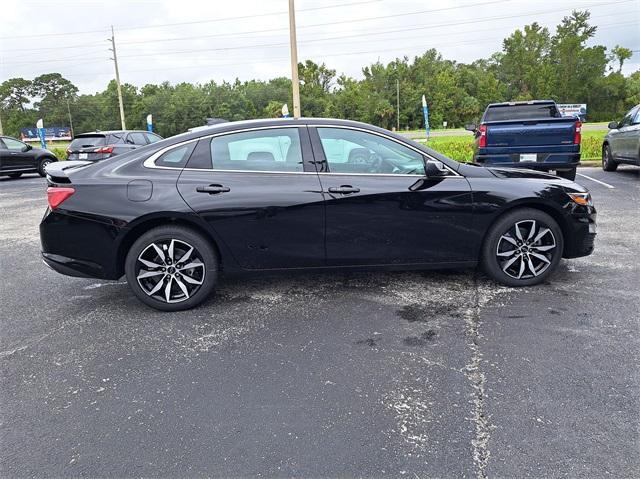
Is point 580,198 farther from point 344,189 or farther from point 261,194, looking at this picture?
point 261,194

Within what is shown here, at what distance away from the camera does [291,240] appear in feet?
13.6

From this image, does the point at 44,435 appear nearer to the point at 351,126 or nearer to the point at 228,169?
the point at 228,169

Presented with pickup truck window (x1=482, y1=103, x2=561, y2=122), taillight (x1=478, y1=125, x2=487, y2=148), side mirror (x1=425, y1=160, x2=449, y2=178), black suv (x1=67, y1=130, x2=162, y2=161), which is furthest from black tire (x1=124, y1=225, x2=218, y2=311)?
black suv (x1=67, y1=130, x2=162, y2=161)

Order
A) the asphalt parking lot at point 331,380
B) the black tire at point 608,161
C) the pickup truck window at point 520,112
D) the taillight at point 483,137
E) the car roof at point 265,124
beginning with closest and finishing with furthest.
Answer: the asphalt parking lot at point 331,380 → the car roof at point 265,124 → the taillight at point 483,137 → the pickup truck window at point 520,112 → the black tire at point 608,161

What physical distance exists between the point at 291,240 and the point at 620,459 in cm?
266

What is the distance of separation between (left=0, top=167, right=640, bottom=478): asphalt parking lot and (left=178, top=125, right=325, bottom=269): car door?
492 mm

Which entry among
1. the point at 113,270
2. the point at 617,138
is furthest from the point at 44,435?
the point at 617,138

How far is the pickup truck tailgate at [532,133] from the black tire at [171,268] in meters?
6.79

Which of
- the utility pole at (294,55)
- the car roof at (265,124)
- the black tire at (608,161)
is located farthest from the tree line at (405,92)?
the car roof at (265,124)

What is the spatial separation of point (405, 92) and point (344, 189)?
76.0 metres

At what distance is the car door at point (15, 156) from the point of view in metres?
16.0

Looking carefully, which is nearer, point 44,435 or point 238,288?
point 44,435

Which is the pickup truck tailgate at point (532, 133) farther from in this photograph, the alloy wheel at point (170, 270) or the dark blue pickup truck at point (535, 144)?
the alloy wheel at point (170, 270)

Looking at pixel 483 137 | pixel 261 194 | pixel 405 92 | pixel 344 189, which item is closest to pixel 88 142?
pixel 483 137
